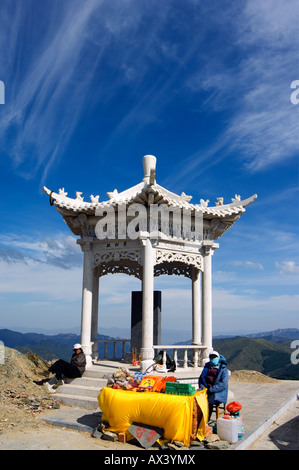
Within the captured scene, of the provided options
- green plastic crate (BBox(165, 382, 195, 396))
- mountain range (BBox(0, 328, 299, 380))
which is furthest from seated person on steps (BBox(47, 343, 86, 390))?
mountain range (BBox(0, 328, 299, 380))

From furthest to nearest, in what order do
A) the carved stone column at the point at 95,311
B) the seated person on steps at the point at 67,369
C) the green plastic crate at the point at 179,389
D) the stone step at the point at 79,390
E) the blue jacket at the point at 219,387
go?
the carved stone column at the point at 95,311 < the seated person on steps at the point at 67,369 < the stone step at the point at 79,390 < the blue jacket at the point at 219,387 < the green plastic crate at the point at 179,389

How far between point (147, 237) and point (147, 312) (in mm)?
1880

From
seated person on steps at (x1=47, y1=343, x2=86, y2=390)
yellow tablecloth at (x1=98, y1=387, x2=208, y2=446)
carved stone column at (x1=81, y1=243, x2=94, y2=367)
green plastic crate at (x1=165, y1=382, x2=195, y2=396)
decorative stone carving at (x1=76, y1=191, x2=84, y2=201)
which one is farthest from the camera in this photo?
decorative stone carving at (x1=76, y1=191, x2=84, y2=201)

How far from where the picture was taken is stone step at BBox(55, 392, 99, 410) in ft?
27.9

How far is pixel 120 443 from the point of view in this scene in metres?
6.30

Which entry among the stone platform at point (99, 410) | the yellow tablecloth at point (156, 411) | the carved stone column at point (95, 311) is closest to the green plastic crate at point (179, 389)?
the yellow tablecloth at point (156, 411)

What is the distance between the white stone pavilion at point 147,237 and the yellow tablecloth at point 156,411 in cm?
258

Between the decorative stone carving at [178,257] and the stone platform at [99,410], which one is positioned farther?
the decorative stone carving at [178,257]

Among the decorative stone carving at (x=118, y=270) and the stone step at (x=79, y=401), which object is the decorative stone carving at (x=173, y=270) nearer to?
the decorative stone carving at (x=118, y=270)

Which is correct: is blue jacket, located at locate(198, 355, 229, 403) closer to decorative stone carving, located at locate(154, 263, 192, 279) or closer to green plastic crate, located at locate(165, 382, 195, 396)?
green plastic crate, located at locate(165, 382, 195, 396)

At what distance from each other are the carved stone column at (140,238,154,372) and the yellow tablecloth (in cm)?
236

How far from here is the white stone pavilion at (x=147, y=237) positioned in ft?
31.9

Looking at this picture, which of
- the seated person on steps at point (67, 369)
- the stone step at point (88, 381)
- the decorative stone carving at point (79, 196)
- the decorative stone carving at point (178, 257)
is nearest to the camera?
the stone step at point (88, 381)

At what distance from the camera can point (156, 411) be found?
619cm
